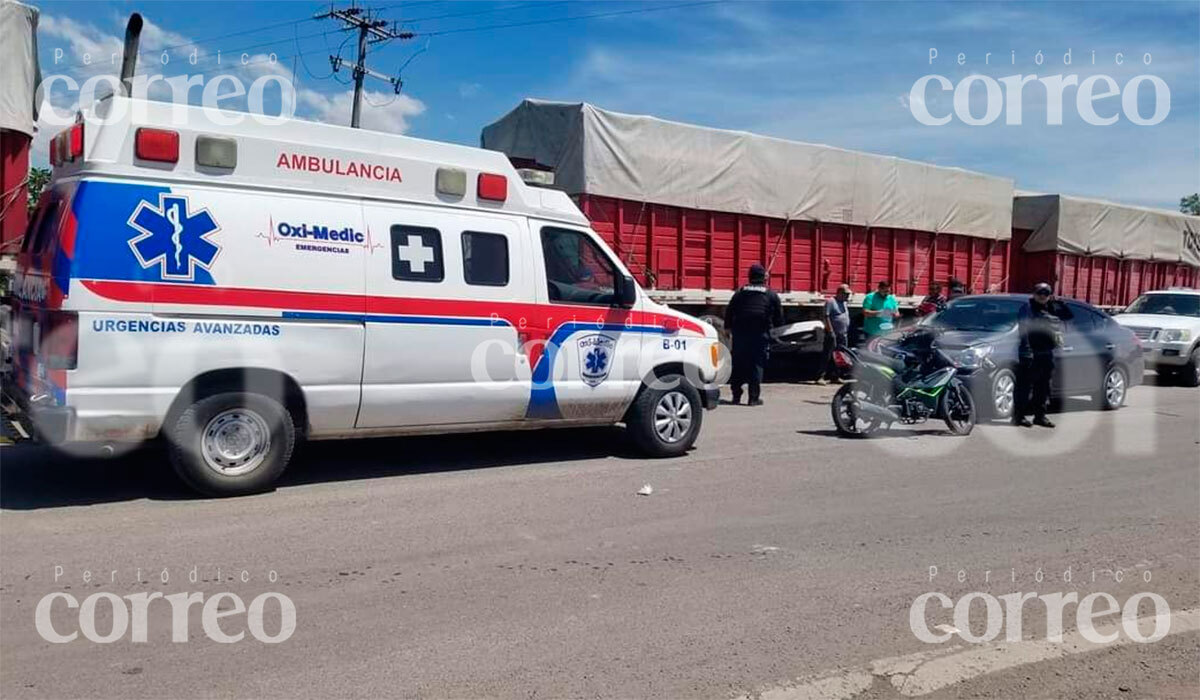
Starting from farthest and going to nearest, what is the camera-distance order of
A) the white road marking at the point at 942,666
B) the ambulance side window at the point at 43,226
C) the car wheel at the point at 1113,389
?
the car wheel at the point at 1113,389
the ambulance side window at the point at 43,226
the white road marking at the point at 942,666

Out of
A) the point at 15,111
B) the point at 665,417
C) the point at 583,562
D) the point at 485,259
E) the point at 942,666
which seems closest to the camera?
the point at 942,666

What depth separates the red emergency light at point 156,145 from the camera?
6543 millimetres

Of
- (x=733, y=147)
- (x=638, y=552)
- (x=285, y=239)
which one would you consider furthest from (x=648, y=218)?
(x=638, y=552)

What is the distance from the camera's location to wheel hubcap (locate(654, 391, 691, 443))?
898cm

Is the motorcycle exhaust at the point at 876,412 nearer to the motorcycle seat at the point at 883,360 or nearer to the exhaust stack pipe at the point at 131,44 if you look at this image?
the motorcycle seat at the point at 883,360

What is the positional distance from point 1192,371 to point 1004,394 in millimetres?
7814

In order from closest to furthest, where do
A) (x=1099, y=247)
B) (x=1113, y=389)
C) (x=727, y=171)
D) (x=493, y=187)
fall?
(x=493, y=187)
(x=1113, y=389)
(x=727, y=171)
(x=1099, y=247)

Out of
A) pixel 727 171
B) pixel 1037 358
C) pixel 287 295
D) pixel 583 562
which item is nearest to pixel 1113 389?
pixel 1037 358

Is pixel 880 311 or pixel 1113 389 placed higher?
pixel 880 311

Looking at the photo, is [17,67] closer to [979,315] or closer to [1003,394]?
[1003,394]

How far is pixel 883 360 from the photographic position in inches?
421

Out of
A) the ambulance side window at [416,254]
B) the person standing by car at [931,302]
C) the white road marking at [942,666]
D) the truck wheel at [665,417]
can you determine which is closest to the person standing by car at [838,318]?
the person standing by car at [931,302]

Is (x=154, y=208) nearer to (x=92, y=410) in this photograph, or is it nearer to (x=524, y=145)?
(x=92, y=410)

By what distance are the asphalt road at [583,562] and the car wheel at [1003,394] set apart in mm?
2170
